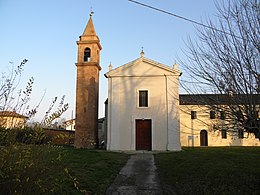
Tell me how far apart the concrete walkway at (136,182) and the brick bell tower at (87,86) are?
437 inches

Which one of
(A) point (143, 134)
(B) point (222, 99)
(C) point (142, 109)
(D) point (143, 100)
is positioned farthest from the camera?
(D) point (143, 100)

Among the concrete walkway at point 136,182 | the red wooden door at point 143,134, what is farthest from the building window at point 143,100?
the concrete walkway at point 136,182

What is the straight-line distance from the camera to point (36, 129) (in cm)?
479

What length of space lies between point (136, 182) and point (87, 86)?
15322 millimetres

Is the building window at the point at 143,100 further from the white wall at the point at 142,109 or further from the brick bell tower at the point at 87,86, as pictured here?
the brick bell tower at the point at 87,86

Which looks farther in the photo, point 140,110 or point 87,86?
point 87,86

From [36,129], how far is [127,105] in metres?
16.4

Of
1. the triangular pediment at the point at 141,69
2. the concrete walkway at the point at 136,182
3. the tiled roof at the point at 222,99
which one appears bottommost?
the concrete walkway at the point at 136,182

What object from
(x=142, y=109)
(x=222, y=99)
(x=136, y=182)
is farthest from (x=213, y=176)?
(x=142, y=109)

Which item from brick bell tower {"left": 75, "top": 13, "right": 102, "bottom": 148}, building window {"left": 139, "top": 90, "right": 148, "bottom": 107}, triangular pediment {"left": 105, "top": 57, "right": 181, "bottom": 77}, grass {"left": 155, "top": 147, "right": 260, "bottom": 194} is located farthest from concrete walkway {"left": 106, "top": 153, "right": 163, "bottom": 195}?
brick bell tower {"left": 75, "top": 13, "right": 102, "bottom": 148}

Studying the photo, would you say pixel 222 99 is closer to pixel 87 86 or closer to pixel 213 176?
pixel 213 176

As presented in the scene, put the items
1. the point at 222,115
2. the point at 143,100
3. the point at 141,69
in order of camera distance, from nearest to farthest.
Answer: the point at 222,115
the point at 143,100
the point at 141,69

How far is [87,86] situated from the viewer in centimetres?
2327

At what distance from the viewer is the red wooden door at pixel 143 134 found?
20469mm
